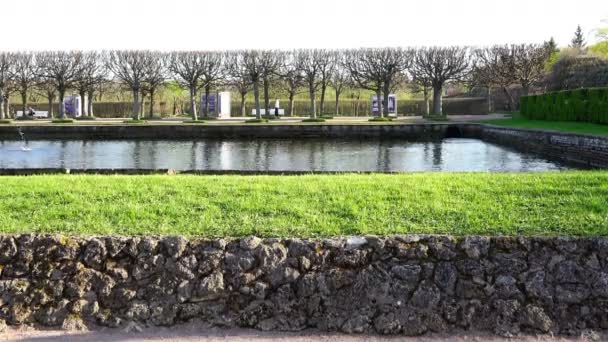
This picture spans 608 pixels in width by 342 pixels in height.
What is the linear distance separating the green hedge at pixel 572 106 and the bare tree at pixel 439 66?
36.4 ft

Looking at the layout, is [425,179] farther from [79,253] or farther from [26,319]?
[26,319]

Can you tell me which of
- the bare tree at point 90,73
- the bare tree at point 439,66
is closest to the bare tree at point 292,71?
the bare tree at point 439,66

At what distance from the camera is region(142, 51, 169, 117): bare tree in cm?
4953

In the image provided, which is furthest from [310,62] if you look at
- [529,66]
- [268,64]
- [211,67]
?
[529,66]

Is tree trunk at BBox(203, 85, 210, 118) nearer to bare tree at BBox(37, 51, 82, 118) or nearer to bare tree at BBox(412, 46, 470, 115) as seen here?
bare tree at BBox(37, 51, 82, 118)

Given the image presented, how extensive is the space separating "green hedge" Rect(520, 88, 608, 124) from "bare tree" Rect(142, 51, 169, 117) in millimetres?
29545

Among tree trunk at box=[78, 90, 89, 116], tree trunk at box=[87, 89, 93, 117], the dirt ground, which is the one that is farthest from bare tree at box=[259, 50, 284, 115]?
the dirt ground

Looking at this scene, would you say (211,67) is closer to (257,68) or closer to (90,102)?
(257,68)

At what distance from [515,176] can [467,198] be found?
1.71 meters

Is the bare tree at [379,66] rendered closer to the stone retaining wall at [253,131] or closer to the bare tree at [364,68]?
the bare tree at [364,68]

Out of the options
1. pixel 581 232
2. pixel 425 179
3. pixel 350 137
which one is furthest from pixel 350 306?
pixel 350 137

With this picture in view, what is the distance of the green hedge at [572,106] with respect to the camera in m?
26.6

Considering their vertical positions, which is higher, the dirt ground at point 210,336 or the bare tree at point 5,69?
the bare tree at point 5,69

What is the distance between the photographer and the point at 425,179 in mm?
7484
